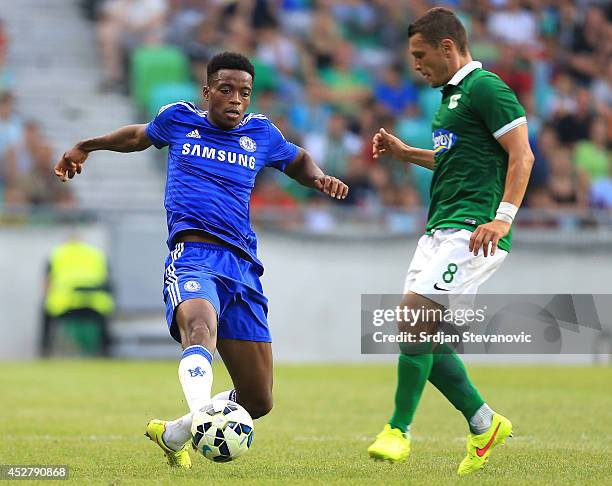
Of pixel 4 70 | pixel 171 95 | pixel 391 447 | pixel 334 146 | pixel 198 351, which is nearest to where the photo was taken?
pixel 198 351

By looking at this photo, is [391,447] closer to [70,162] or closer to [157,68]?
[70,162]

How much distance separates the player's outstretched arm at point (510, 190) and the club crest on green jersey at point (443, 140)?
1.17 ft

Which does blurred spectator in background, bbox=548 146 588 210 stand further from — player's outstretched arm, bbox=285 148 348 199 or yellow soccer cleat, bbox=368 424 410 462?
yellow soccer cleat, bbox=368 424 410 462

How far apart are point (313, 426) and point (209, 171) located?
3378 mm

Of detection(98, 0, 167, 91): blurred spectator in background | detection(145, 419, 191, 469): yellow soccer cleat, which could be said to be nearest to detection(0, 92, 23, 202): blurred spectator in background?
detection(98, 0, 167, 91): blurred spectator in background

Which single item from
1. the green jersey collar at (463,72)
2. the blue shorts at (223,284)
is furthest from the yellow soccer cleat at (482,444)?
the green jersey collar at (463,72)

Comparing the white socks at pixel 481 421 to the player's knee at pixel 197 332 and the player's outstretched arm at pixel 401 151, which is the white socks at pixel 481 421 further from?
the player's knee at pixel 197 332

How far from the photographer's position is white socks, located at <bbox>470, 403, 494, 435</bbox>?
288 inches

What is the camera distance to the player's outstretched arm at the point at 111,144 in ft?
24.7

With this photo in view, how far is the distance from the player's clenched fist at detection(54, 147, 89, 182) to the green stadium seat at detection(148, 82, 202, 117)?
42.5 feet

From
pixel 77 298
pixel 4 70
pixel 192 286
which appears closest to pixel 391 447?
pixel 192 286

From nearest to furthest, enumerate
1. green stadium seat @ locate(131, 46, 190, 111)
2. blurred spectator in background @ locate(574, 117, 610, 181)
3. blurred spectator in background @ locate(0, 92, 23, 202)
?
1. blurred spectator in background @ locate(0, 92, 23, 202)
2. blurred spectator in background @ locate(574, 117, 610, 181)
3. green stadium seat @ locate(131, 46, 190, 111)

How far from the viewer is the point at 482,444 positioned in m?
7.22

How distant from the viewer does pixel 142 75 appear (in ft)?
71.1
